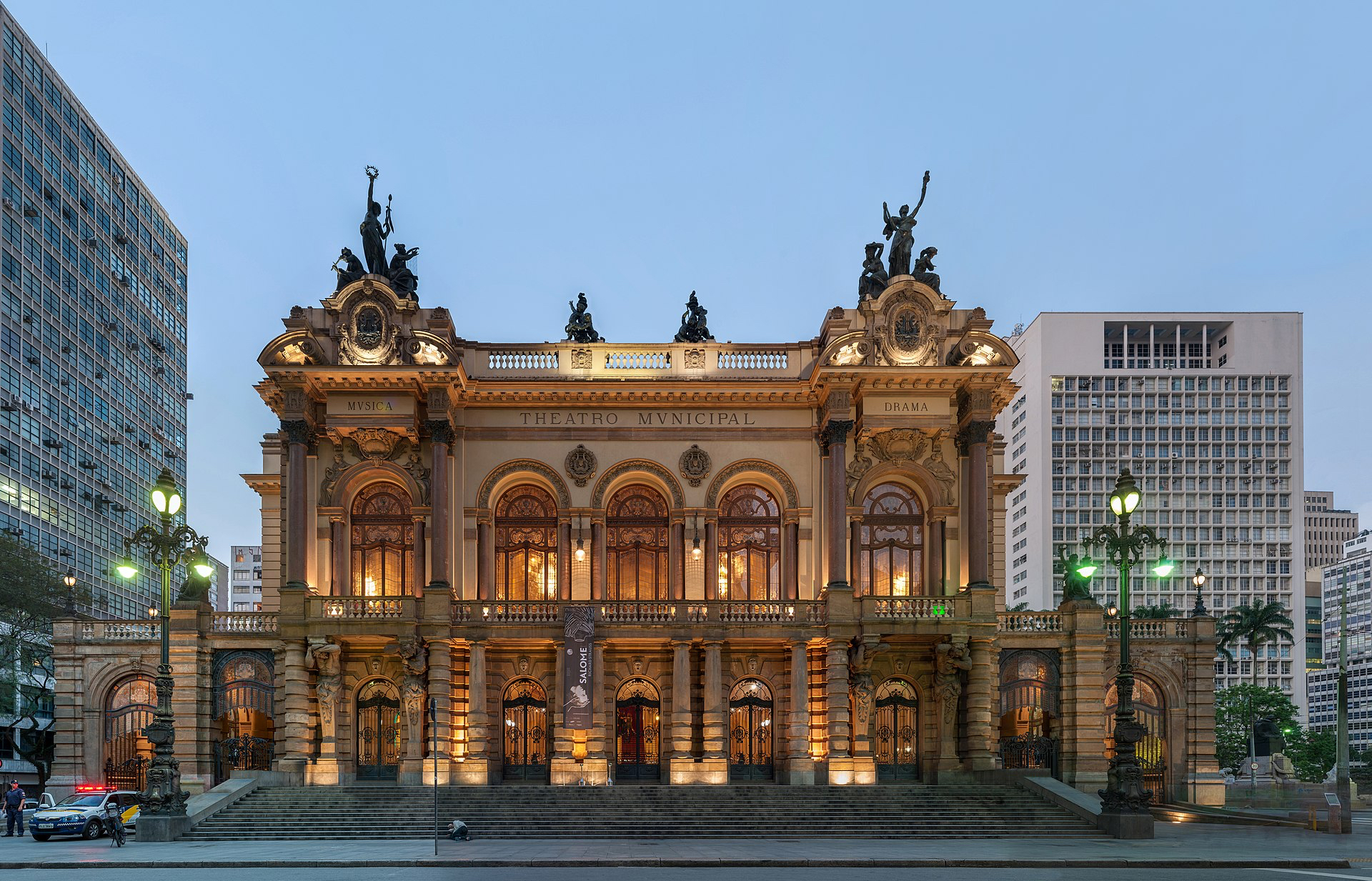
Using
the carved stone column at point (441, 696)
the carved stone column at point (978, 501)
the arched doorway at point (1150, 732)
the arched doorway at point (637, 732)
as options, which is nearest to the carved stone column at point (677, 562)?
the arched doorway at point (637, 732)

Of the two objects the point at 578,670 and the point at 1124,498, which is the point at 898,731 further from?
the point at 1124,498

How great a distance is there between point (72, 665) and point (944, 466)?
2918 cm

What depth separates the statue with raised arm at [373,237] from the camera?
42.4 meters

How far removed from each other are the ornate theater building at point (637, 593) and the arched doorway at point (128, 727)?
0.29ft

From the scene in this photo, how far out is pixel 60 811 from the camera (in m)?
32.5

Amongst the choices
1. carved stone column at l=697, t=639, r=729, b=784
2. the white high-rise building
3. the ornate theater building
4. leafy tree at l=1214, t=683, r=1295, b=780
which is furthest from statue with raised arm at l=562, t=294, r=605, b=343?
the white high-rise building

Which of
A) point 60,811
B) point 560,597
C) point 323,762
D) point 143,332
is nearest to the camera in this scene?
point 60,811

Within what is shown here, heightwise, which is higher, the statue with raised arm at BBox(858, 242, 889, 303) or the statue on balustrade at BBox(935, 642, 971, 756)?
the statue with raised arm at BBox(858, 242, 889, 303)

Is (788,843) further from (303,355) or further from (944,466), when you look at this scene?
(303,355)

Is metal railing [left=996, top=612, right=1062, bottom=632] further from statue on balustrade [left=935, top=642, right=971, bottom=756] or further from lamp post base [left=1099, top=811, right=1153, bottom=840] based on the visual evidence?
lamp post base [left=1099, top=811, right=1153, bottom=840]

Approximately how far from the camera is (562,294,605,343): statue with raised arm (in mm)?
44031

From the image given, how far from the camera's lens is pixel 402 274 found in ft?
141

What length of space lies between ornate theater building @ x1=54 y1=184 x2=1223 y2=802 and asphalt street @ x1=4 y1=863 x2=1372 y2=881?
47.4 ft

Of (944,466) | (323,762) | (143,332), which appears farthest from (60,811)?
(143,332)
